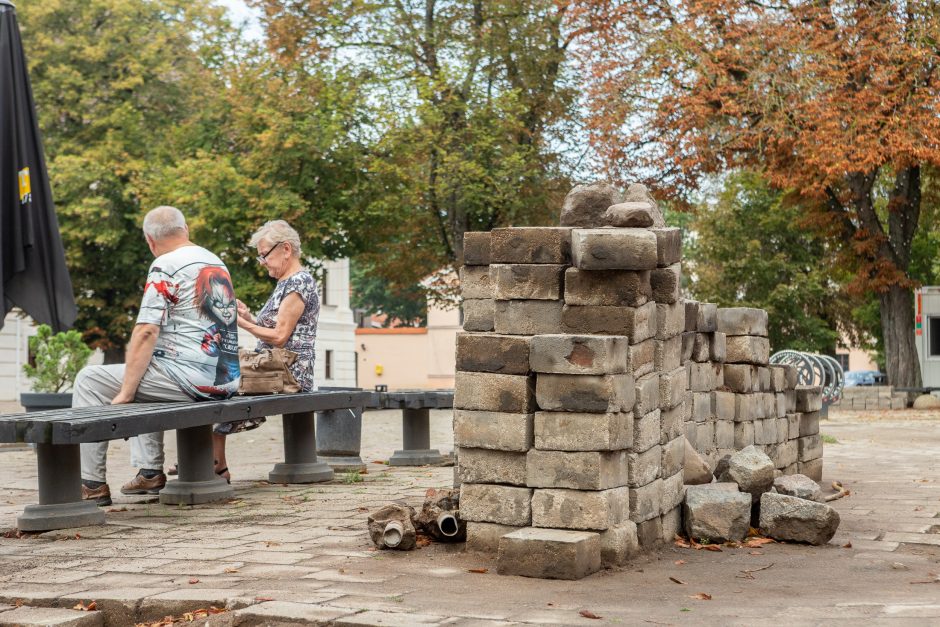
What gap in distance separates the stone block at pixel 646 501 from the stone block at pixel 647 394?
14.2 inches

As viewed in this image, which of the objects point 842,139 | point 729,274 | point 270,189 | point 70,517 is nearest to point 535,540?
point 70,517

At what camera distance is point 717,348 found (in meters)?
8.10

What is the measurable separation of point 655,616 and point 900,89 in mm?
21262

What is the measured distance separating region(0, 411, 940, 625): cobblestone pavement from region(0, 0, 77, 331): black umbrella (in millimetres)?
1912

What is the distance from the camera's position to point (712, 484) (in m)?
6.66

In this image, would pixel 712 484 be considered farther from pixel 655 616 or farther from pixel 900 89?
pixel 900 89

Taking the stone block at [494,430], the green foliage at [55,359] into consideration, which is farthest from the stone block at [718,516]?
the green foliage at [55,359]

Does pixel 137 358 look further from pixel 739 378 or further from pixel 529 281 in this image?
pixel 739 378

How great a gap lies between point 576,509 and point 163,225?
3.47 metres

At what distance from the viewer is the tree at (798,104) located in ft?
76.8

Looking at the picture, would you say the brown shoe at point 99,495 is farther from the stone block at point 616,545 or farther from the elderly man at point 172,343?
the stone block at point 616,545

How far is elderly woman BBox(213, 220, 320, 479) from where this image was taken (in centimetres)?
850

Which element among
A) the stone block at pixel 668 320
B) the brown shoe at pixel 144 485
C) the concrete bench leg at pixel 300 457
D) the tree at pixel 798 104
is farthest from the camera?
the tree at pixel 798 104

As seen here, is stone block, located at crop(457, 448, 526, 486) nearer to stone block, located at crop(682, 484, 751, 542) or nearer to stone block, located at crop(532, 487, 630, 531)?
stone block, located at crop(532, 487, 630, 531)
